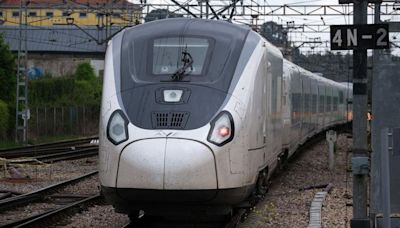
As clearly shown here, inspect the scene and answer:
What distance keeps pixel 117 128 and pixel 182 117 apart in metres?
0.76

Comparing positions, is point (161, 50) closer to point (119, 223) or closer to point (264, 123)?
point (264, 123)

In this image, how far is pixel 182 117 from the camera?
815 cm

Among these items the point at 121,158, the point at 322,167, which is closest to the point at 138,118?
the point at 121,158

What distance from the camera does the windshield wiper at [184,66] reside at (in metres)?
8.73

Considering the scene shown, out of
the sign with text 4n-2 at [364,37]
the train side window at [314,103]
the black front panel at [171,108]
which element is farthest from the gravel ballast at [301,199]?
the train side window at [314,103]

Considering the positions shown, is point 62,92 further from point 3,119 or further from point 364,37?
point 364,37

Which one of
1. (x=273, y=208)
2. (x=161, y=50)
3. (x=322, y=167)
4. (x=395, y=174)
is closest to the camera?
(x=395, y=174)

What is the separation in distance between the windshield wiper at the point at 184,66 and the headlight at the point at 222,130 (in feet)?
2.67

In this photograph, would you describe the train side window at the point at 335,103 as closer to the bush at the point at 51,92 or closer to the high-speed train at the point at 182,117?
the bush at the point at 51,92

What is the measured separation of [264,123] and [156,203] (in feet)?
8.34

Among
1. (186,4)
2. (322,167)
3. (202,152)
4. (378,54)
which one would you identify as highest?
(186,4)

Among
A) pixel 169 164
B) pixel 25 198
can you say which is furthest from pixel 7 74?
pixel 169 164

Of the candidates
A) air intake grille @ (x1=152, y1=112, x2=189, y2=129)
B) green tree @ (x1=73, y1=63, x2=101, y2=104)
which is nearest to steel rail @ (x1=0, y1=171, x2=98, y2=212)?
air intake grille @ (x1=152, y1=112, x2=189, y2=129)

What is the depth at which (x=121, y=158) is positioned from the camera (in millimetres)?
8000
